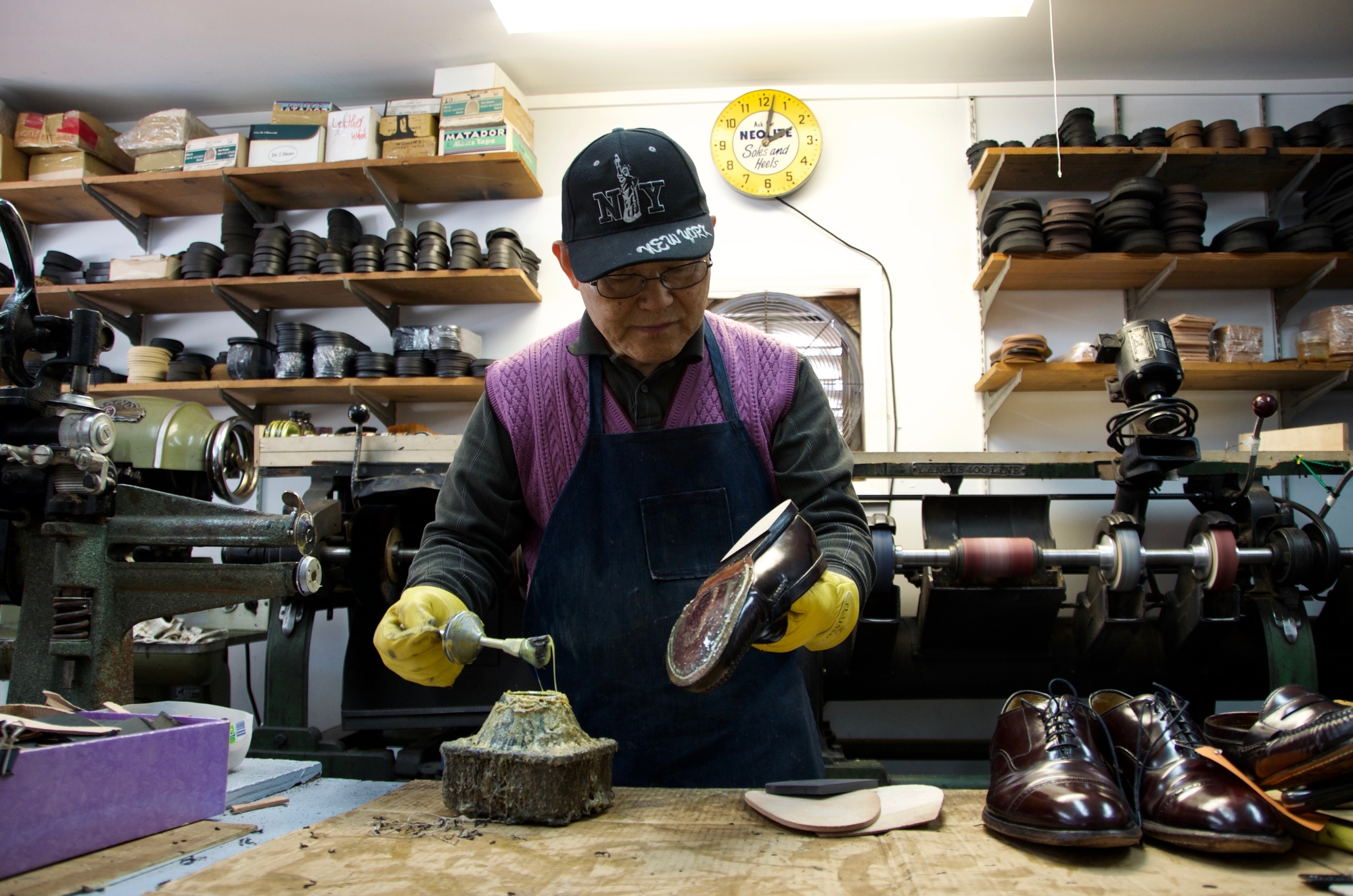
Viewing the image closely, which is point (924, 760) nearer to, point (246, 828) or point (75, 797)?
point (246, 828)

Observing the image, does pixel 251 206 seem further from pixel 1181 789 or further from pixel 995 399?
pixel 1181 789

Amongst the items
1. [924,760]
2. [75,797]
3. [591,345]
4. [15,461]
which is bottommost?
[924,760]

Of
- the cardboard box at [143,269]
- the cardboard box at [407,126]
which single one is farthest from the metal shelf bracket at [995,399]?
the cardboard box at [143,269]

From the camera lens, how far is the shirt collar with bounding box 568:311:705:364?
1.60 metres

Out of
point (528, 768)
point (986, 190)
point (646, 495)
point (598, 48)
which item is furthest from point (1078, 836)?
point (598, 48)

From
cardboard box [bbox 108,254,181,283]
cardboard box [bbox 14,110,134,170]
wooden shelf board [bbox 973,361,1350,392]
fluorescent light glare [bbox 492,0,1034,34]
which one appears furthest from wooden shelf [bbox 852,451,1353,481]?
cardboard box [bbox 14,110,134,170]

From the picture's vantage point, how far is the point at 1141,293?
4.02 metres

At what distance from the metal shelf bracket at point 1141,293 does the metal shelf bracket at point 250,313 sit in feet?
16.0

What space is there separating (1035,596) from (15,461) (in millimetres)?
2792

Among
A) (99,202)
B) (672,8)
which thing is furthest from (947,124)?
(99,202)

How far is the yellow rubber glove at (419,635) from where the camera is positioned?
4.16 ft

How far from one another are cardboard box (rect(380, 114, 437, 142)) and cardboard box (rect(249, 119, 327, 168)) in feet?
1.23

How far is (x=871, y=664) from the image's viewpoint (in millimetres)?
2848

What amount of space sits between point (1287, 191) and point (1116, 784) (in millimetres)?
4349
